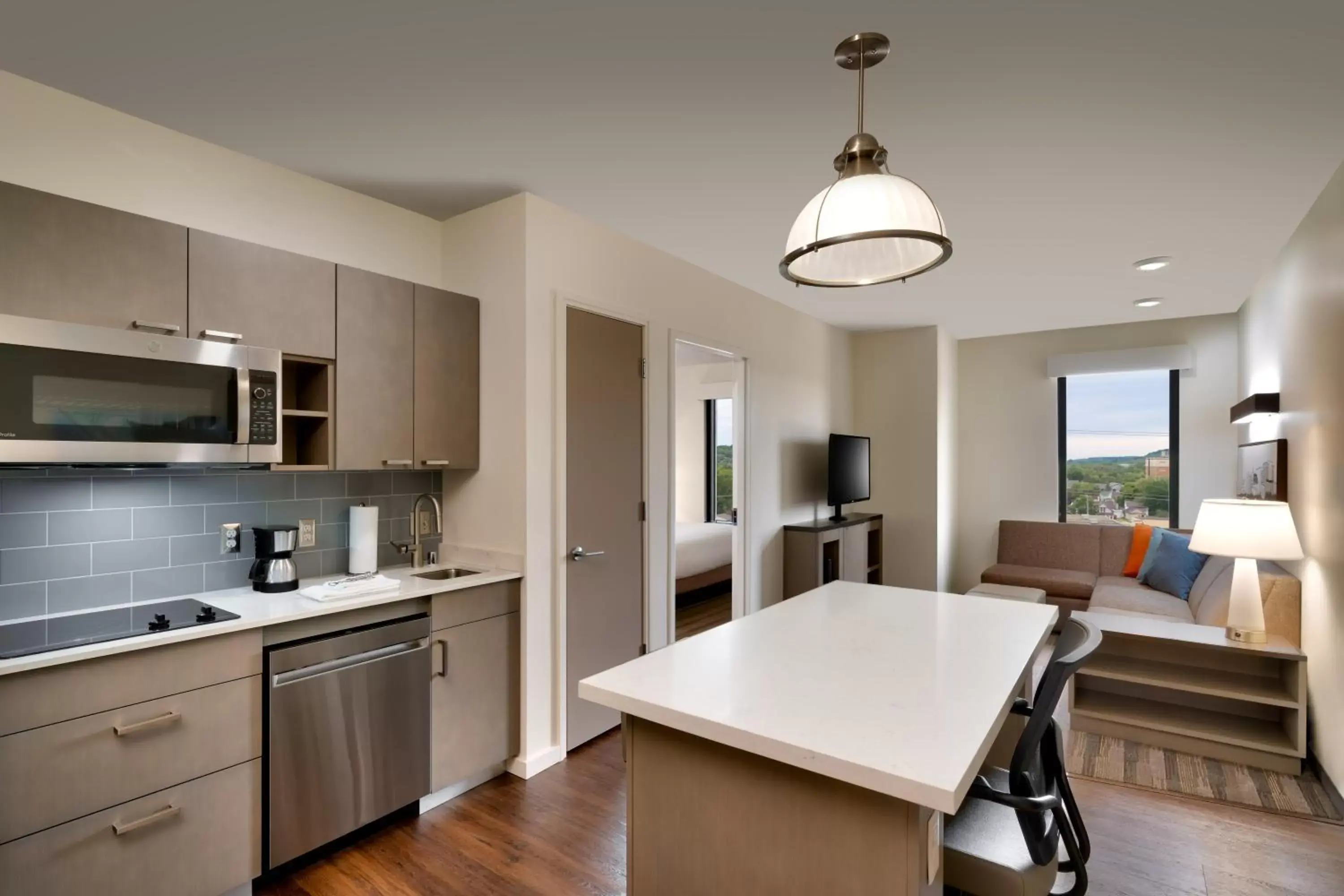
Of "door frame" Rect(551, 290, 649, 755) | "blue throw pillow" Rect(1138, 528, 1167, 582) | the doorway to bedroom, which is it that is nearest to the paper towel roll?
"door frame" Rect(551, 290, 649, 755)

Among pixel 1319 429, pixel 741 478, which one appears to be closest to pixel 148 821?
pixel 741 478

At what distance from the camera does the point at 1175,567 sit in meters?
4.60

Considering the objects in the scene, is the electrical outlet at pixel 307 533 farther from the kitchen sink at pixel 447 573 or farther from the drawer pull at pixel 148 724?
the drawer pull at pixel 148 724

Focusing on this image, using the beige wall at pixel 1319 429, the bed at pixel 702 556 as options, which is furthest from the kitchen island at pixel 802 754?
the bed at pixel 702 556

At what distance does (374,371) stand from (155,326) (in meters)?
0.70

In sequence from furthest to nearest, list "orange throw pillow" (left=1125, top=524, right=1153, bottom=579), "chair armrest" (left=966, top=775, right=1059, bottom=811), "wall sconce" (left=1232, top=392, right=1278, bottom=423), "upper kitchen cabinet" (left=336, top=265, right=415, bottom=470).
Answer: "orange throw pillow" (left=1125, top=524, right=1153, bottom=579)
"wall sconce" (left=1232, top=392, right=1278, bottom=423)
"upper kitchen cabinet" (left=336, top=265, right=415, bottom=470)
"chair armrest" (left=966, top=775, right=1059, bottom=811)

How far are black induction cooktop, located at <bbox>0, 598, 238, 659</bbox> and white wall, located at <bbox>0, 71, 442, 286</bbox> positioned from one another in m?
1.24

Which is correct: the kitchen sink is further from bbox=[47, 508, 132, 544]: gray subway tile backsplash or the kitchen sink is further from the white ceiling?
the white ceiling

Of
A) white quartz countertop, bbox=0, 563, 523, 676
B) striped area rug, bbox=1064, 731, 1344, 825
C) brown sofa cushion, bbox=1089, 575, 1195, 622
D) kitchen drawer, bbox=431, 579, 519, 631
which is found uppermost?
white quartz countertop, bbox=0, 563, 523, 676

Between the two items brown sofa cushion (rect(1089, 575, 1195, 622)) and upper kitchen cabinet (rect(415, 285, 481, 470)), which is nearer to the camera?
upper kitchen cabinet (rect(415, 285, 481, 470))

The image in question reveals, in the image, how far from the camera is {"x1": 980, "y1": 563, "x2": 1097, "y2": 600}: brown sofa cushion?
4.88 meters

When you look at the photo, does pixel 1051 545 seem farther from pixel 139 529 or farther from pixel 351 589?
pixel 139 529

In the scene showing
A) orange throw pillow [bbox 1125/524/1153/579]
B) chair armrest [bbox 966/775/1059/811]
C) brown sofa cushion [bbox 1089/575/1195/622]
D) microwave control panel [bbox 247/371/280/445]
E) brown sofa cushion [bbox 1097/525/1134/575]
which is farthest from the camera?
brown sofa cushion [bbox 1097/525/1134/575]

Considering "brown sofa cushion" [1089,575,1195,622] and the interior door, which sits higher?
the interior door
